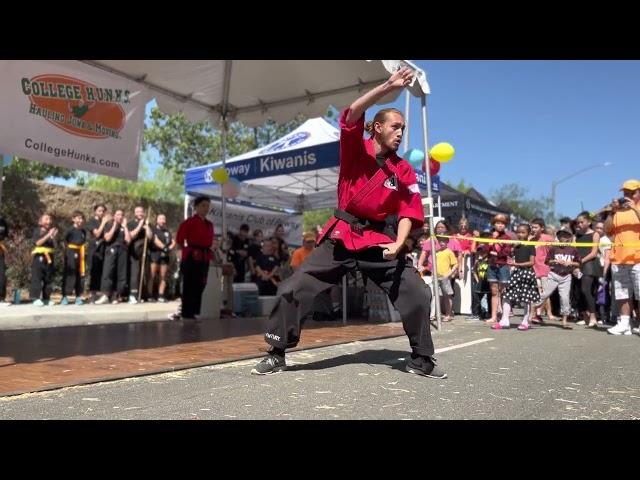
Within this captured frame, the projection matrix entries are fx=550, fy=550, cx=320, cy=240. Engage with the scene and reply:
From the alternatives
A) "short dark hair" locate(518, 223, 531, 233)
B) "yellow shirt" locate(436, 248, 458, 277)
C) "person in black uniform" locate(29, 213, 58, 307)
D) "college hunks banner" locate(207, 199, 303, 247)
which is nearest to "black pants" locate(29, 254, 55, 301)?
"person in black uniform" locate(29, 213, 58, 307)

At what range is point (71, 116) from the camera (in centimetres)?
685

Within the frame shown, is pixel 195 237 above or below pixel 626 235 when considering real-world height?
below

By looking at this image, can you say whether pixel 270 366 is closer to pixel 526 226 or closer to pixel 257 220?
pixel 526 226

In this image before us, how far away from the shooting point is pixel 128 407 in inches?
120

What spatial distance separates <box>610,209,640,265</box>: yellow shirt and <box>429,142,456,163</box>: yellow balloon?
260 centimetres

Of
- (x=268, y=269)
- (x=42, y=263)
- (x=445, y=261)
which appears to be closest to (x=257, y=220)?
(x=268, y=269)

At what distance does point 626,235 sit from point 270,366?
608cm

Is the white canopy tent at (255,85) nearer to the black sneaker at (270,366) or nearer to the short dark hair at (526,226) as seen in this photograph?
the short dark hair at (526,226)

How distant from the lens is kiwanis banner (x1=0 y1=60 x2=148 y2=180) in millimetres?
5922

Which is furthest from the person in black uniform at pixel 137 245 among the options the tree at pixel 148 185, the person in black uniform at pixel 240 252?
the tree at pixel 148 185

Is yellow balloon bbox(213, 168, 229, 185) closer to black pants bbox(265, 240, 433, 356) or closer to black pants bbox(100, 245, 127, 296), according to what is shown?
black pants bbox(100, 245, 127, 296)

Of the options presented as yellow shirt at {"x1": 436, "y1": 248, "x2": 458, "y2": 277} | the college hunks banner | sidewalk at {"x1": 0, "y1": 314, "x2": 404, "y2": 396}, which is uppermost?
the college hunks banner

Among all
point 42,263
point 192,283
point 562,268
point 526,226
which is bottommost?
point 192,283
